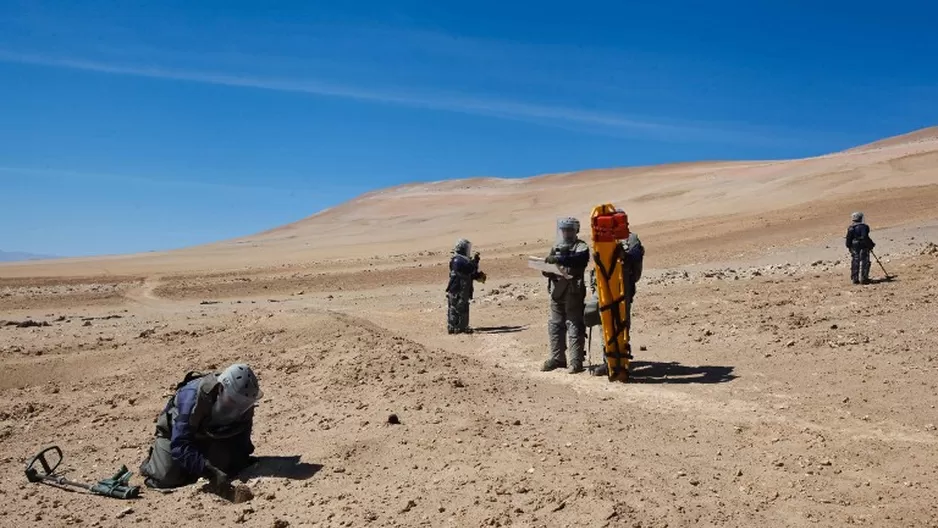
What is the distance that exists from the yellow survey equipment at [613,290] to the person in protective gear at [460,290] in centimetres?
562

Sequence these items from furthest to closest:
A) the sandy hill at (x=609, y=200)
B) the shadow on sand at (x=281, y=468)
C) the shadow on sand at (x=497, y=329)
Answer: the sandy hill at (x=609, y=200), the shadow on sand at (x=497, y=329), the shadow on sand at (x=281, y=468)

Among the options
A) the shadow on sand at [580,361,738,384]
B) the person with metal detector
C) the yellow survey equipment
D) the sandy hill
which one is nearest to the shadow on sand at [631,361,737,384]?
the shadow on sand at [580,361,738,384]

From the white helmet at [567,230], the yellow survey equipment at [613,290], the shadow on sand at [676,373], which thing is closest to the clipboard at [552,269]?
the white helmet at [567,230]

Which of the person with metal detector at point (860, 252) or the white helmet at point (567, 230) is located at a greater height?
the white helmet at point (567, 230)

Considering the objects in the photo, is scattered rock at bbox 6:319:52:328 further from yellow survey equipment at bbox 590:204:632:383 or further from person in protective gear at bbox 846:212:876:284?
person in protective gear at bbox 846:212:876:284

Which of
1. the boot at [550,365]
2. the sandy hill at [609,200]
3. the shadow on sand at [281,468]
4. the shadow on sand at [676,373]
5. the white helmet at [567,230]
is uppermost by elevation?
the sandy hill at [609,200]

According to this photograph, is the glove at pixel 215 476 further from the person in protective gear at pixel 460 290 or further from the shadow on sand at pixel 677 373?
the person in protective gear at pixel 460 290

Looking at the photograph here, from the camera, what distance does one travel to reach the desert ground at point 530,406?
607 centimetres

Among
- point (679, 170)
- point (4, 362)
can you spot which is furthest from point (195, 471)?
point (679, 170)

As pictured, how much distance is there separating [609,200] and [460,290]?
50.9 m

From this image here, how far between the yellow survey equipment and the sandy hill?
2137 centimetres

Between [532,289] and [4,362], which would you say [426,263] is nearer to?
[532,289]

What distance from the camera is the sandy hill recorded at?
36.2 m

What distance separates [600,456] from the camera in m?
6.81
